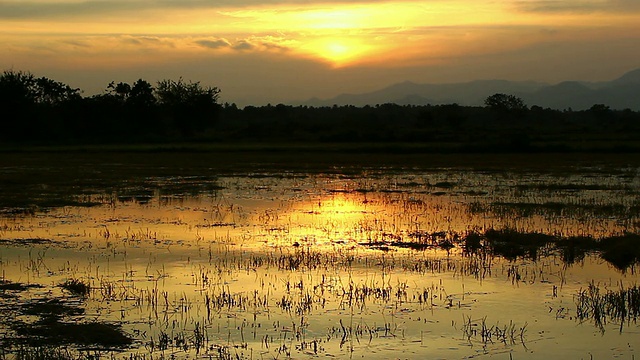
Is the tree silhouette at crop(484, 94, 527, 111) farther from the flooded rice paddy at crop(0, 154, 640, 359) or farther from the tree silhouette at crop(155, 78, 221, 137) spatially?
the flooded rice paddy at crop(0, 154, 640, 359)

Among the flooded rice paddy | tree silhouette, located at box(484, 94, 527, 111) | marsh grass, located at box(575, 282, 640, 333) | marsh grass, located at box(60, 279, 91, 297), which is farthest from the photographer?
tree silhouette, located at box(484, 94, 527, 111)

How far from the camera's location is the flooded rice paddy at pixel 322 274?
8.93 m

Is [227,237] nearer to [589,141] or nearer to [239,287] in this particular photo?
[239,287]

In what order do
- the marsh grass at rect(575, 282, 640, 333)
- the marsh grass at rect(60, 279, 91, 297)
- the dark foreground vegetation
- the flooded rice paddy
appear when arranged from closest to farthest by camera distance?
the flooded rice paddy, the marsh grass at rect(575, 282, 640, 333), the marsh grass at rect(60, 279, 91, 297), the dark foreground vegetation

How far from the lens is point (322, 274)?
12.8 meters

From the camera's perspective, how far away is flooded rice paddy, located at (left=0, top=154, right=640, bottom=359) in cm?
893

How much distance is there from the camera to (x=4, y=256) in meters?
14.4

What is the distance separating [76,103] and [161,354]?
7965 cm

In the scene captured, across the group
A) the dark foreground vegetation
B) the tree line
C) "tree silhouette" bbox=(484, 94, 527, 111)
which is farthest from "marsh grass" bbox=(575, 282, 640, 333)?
"tree silhouette" bbox=(484, 94, 527, 111)

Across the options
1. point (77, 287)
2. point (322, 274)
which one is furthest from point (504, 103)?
point (77, 287)

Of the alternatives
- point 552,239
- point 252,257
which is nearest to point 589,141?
point 552,239

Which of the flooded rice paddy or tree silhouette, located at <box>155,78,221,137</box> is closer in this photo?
A: the flooded rice paddy

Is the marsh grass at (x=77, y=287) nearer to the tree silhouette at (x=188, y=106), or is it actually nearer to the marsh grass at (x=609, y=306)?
the marsh grass at (x=609, y=306)

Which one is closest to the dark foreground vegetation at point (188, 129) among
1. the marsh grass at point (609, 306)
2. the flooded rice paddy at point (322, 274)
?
the flooded rice paddy at point (322, 274)
